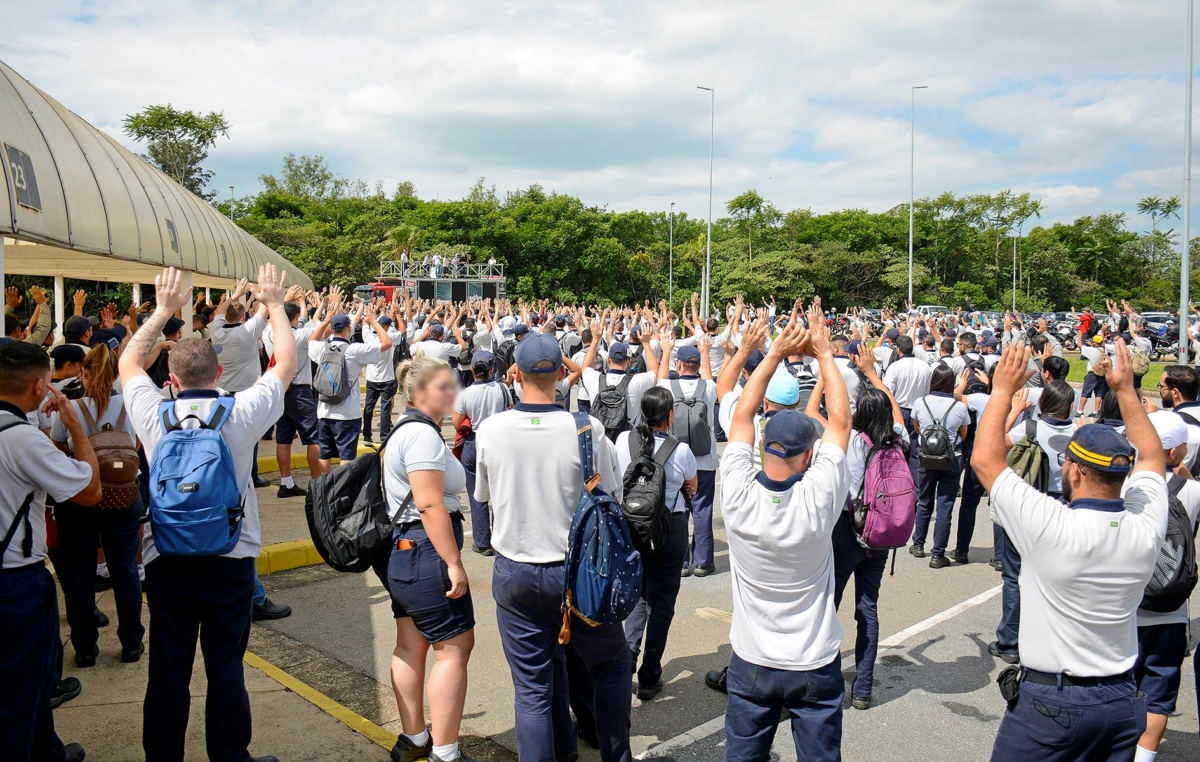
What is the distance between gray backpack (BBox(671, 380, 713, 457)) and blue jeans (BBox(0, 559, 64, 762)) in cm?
441

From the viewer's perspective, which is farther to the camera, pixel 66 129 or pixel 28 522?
pixel 66 129

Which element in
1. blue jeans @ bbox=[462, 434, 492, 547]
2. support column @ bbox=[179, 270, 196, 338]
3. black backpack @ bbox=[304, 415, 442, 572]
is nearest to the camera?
black backpack @ bbox=[304, 415, 442, 572]

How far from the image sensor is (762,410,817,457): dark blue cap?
312cm

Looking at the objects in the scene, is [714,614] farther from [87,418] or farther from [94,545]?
[87,418]

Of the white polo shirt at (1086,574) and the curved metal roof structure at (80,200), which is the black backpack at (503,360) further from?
the white polo shirt at (1086,574)

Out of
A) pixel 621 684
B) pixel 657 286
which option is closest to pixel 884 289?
pixel 657 286

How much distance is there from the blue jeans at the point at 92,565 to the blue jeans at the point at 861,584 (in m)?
4.28

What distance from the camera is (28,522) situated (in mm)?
3322

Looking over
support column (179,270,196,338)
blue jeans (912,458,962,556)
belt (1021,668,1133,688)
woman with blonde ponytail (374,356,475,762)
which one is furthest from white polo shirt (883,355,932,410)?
support column (179,270,196,338)

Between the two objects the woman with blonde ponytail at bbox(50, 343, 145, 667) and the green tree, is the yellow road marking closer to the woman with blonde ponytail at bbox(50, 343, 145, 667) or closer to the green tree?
the woman with blonde ponytail at bbox(50, 343, 145, 667)

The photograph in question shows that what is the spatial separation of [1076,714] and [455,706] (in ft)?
8.45

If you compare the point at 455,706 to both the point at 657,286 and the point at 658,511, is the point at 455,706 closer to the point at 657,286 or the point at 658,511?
the point at 658,511

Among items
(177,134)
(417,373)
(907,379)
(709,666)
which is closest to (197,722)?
(417,373)

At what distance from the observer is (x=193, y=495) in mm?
3352
